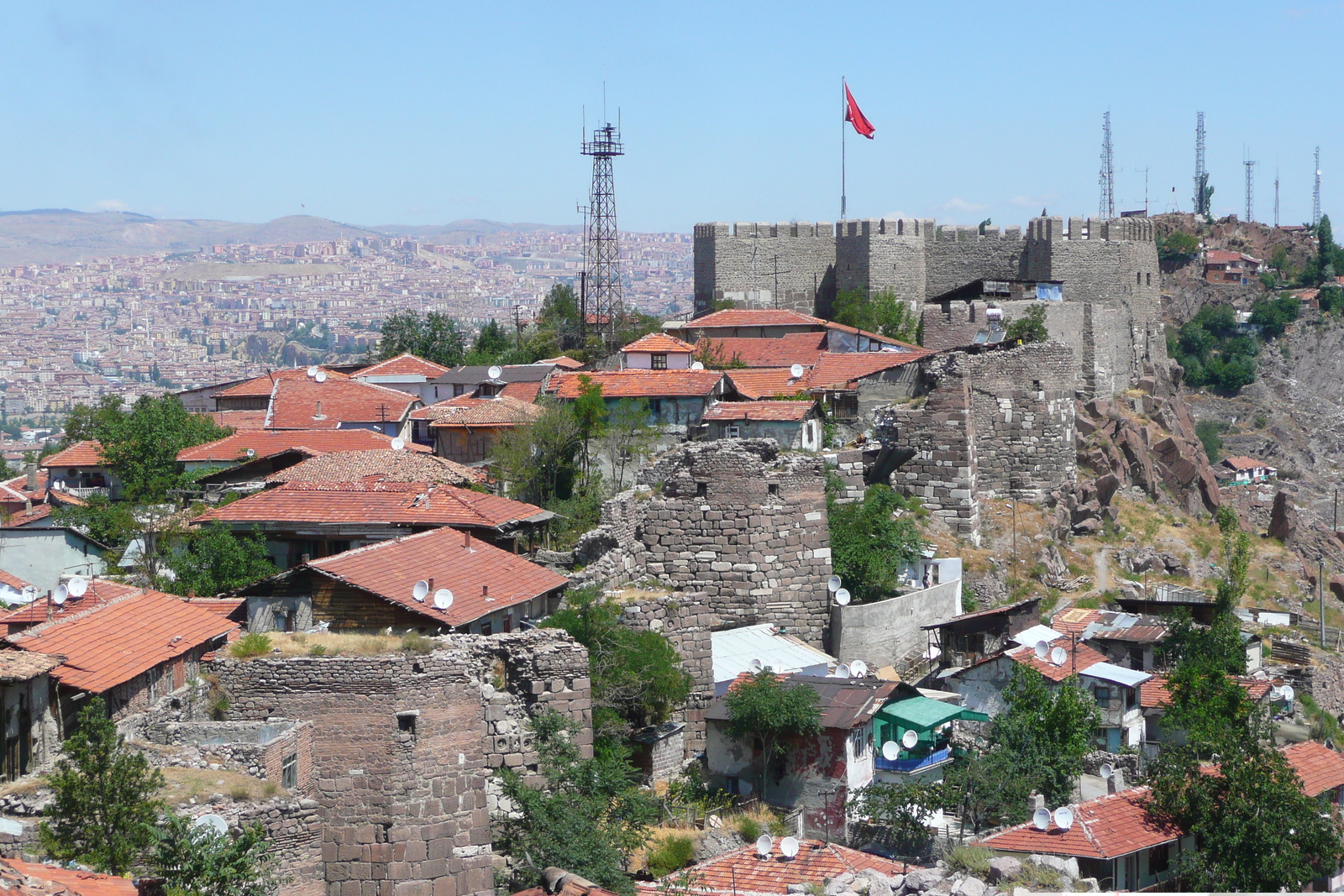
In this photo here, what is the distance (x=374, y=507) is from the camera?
76.8 feet

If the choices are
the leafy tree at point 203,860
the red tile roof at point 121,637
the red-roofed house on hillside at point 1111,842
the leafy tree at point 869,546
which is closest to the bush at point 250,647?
the red tile roof at point 121,637

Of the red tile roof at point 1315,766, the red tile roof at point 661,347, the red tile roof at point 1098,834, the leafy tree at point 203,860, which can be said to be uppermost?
the red tile roof at point 661,347

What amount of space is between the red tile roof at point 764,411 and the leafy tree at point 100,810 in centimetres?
1666

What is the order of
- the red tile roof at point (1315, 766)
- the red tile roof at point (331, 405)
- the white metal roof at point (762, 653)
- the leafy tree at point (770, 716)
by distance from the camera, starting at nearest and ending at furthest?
the leafy tree at point (770, 716)
the red tile roof at point (1315, 766)
the white metal roof at point (762, 653)
the red tile roof at point (331, 405)

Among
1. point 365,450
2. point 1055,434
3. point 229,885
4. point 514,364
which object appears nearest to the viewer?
point 229,885

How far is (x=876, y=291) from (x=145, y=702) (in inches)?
1300

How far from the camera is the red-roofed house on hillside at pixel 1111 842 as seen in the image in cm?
1819

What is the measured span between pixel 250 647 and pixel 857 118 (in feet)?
115

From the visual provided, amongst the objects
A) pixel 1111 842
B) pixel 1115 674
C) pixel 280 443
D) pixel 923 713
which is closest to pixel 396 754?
pixel 1111 842

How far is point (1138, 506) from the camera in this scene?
36594 millimetres

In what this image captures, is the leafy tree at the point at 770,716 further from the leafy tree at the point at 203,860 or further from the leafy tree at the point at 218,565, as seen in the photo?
the leafy tree at the point at 203,860

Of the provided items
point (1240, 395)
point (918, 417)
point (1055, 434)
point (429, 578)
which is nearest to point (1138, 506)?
point (1055, 434)

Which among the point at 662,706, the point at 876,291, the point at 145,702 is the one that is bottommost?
the point at 662,706

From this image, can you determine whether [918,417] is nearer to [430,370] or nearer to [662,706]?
[662,706]
